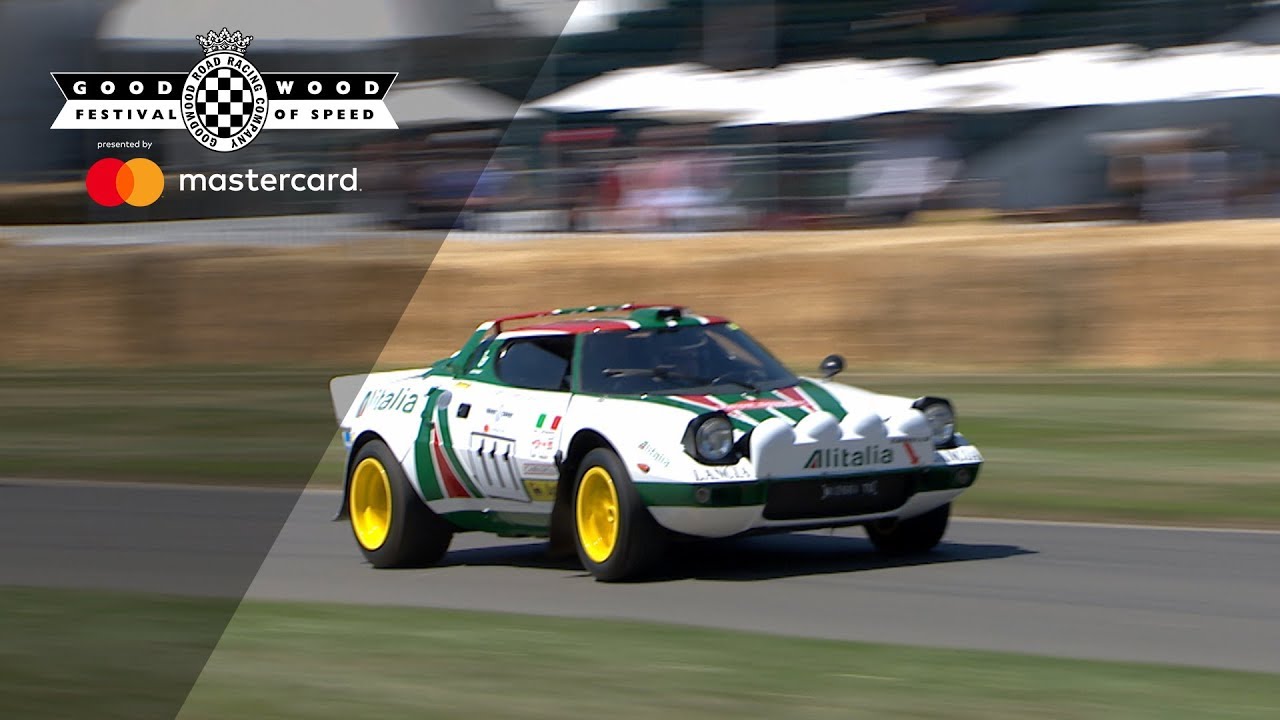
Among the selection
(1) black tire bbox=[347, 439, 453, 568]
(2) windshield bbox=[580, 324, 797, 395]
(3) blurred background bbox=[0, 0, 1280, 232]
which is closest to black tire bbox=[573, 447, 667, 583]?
(2) windshield bbox=[580, 324, 797, 395]

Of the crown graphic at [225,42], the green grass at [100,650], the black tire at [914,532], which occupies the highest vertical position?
the crown graphic at [225,42]

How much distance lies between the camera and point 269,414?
1622 centimetres

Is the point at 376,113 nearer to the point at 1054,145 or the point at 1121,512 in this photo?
the point at 1054,145

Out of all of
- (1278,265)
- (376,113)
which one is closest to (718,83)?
(376,113)

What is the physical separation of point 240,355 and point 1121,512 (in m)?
13.7

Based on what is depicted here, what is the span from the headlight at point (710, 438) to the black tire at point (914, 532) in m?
1.21

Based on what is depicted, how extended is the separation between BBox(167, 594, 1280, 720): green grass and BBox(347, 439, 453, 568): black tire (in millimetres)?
2062

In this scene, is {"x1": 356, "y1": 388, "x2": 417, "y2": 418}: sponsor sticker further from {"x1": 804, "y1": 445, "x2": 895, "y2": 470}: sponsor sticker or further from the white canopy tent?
the white canopy tent

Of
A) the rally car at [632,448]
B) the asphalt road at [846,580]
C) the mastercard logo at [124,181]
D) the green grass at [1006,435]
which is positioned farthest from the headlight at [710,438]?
the mastercard logo at [124,181]

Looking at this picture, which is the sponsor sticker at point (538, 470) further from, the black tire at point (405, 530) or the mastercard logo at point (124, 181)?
the mastercard logo at point (124, 181)

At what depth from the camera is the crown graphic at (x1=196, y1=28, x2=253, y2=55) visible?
2006 centimetres

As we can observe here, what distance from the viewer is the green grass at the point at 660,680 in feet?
17.2

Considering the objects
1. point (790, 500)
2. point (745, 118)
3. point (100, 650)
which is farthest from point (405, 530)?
point (745, 118)

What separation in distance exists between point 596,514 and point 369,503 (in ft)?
5.55
